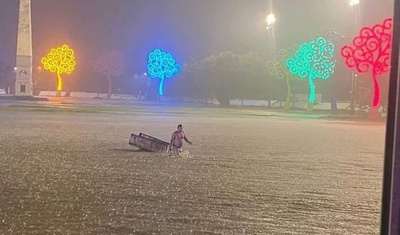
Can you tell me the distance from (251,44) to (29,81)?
577 inches

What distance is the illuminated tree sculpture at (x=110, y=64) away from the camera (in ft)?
143

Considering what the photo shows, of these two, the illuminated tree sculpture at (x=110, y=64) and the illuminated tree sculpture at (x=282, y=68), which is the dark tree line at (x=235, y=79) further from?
the illuminated tree sculpture at (x=110, y=64)

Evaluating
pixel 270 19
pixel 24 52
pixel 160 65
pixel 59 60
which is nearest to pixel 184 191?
pixel 270 19

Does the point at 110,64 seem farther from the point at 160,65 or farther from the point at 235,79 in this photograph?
the point at 235,79

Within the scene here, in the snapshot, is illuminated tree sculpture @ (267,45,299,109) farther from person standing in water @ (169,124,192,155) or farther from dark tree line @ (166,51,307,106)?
person standing in water @ (169,124,192,155)

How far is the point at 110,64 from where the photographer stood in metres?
43.8

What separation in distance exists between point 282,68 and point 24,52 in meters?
14.0

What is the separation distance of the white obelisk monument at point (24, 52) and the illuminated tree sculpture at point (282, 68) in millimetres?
13174

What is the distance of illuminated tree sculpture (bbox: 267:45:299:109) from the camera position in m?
32.0

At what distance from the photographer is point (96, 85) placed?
46.5 meters

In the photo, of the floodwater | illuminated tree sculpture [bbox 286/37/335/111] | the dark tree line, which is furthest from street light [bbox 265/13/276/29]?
the floodwater

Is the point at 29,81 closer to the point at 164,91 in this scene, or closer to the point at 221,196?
the point at 164,91

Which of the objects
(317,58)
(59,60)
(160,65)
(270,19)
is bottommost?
(160,65)

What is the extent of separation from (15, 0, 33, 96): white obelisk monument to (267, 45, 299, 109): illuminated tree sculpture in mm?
13174
